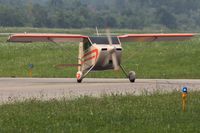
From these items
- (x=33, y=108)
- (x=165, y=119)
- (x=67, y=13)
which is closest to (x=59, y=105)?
(x=33, y=108)

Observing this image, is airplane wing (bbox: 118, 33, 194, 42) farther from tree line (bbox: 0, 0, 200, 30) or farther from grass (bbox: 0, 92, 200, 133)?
tree line (bbox: 0, 0, 200, 30)

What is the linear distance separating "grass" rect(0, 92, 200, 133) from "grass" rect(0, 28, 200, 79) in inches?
696

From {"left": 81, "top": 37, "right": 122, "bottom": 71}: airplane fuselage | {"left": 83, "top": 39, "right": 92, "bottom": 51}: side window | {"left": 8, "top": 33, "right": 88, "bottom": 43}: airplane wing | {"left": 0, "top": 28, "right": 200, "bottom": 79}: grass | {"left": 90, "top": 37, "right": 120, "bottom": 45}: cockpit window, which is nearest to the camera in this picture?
{"left": 81, "top": 37, "right": 122, "bottom": 71}: airplane fuselage

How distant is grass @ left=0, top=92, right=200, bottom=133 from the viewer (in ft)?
48.4

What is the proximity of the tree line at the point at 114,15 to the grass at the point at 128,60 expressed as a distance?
7591 cm

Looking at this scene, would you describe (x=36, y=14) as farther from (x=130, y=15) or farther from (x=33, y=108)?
(x=33, y=108)

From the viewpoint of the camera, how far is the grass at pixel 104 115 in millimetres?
14742

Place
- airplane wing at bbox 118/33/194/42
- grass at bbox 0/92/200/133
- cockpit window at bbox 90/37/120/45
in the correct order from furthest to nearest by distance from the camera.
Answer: airplane wing at bbox 118/33/194/42, cockpit window at bbox 90/37/120/45, grass at bbox 0/92/200/133

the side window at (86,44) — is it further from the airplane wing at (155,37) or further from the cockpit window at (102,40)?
the airplane wing at (155,37)

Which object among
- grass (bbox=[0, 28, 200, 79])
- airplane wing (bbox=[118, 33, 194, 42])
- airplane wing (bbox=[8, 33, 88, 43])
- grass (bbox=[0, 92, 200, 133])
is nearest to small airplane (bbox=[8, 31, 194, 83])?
airplane wing (bbox=[8, 33, 88, 43])

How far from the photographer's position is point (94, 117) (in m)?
16.4

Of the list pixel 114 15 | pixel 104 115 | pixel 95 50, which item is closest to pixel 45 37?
pixel 95 50

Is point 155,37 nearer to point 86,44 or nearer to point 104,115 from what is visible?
point 86,44

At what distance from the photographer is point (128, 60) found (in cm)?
4759
